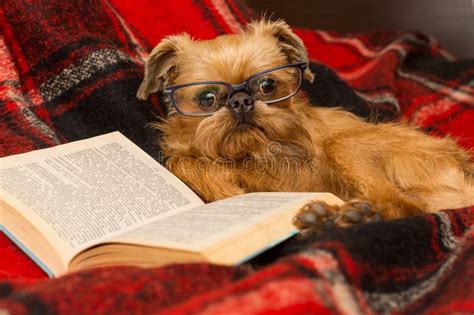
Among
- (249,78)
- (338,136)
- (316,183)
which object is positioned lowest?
(316,183)

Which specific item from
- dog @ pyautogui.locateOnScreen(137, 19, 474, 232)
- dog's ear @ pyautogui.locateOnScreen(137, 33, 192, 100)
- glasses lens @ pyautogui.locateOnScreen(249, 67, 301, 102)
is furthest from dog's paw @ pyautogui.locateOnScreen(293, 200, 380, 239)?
dog's ear @ pyautogui.locateOnScreen(137, 33, 192, 100)

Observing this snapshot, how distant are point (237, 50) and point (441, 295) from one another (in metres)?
1.08

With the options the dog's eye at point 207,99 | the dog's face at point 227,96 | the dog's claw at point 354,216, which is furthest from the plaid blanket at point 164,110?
the dog's eye at point 207,99

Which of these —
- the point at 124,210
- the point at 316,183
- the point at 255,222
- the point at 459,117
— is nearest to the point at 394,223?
the point at 255,222

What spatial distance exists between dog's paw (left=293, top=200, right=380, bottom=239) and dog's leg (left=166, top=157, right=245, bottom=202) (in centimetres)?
43

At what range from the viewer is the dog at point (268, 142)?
1.95 meters

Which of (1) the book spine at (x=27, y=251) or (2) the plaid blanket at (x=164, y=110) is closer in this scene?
(2) the plaid blanket at (x=164, y=110)

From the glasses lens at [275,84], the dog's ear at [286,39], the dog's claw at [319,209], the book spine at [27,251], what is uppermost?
the dog's ear at [286,39]

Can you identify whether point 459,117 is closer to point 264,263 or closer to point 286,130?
point 286,130

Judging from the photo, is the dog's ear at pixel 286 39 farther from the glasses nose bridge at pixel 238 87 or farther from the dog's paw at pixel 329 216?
the dog's paw at pixel 329 216

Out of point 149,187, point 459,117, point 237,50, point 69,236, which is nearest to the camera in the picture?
point 69,236

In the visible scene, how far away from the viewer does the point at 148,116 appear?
7.97ft

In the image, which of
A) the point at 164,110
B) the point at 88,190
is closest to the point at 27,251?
the point at 88,190

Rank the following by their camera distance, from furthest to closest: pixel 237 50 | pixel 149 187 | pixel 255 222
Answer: pixel 237 50 < pixel 149 187 < pixel 255 222
